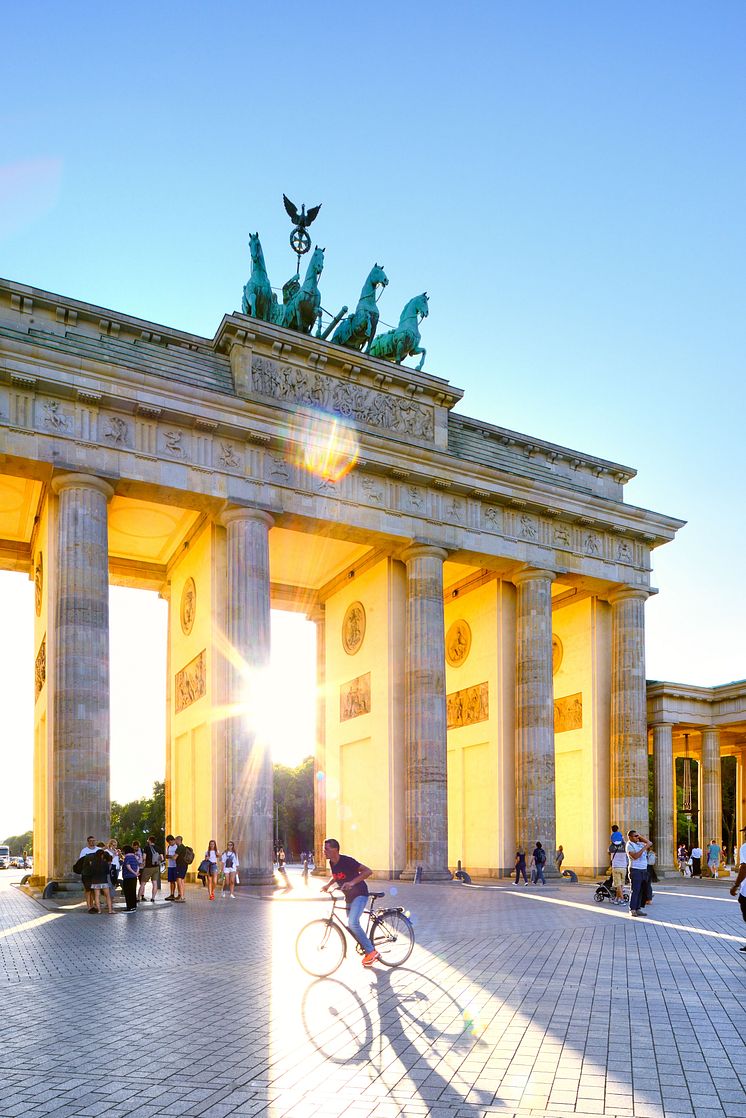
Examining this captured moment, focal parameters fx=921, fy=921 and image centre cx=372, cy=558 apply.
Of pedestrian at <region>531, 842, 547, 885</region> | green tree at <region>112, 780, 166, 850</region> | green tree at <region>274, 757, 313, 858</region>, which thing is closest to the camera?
pedestrian at <region>531, 842, 547, 885</region>

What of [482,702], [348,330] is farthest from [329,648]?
[348,330]

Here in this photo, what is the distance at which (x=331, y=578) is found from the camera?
37875mm

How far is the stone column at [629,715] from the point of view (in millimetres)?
34812

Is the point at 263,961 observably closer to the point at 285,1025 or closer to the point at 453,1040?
the point at 285,1025

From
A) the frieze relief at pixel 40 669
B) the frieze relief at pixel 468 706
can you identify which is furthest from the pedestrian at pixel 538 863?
the frieze relief at pixel 40 669

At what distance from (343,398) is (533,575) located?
31.7 ft

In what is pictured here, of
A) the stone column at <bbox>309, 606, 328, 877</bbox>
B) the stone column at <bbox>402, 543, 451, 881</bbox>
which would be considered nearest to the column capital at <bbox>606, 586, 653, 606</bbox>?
the stone column at <bbox>402, 543, 451, 881</bbox>

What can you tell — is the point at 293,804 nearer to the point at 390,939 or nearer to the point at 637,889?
the point at 637,889

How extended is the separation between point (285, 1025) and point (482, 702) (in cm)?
2825

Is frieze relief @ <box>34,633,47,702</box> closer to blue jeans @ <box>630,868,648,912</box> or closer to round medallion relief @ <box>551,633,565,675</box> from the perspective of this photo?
blue jeans @ <box>630,868,648,912</box>

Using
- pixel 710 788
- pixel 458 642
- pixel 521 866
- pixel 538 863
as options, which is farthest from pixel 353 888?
pixel 710 788

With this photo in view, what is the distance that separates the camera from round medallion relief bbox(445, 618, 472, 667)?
37494 mm

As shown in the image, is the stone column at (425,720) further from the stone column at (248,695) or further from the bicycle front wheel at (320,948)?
the bicycle front wheel at (320,948)

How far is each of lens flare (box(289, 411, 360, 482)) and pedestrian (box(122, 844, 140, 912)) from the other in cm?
1358
